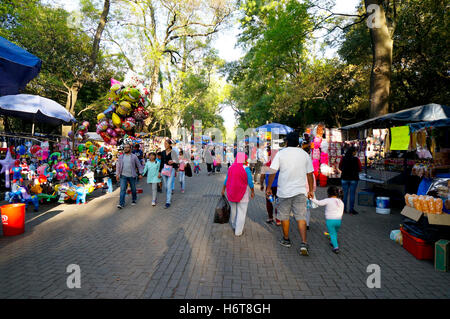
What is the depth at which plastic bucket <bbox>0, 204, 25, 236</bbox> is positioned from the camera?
16.4 ft

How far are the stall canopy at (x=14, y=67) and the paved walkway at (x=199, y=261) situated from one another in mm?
2830

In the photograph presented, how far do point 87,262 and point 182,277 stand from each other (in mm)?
1687

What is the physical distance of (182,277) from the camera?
11.3 feet

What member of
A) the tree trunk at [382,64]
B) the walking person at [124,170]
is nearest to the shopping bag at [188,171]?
the walking person at [124,170]

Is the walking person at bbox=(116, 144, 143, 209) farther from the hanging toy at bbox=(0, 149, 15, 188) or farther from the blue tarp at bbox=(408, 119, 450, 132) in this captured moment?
the blue tarp at bbox=(408, 119, 450, 132)

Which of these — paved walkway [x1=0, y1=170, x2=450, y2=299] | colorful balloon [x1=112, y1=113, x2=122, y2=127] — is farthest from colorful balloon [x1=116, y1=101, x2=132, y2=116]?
paved walkway [x1=0, y1=170, x2=450, y2=299]

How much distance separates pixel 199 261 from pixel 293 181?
2.08 meters

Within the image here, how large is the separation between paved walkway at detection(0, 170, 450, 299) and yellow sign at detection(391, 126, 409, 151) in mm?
1982

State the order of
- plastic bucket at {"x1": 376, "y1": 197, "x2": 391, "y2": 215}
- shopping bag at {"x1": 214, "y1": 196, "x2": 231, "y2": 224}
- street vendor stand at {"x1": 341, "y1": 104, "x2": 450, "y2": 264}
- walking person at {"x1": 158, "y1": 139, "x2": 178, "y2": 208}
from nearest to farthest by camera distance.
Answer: street vendor stand at {"x1": 341, "y1": 104, "x2": 450, "y2": 264}, shopping bag at {"x1": 214, "y1": 196, "x2": 231, "y2": 224}, plastic bucket at {"x1": 376, "y1": 197, "x2": 391, "y2": 215}, walking person at {"x1": 158, "y1": 139, "x2": 178, "y2": 208}

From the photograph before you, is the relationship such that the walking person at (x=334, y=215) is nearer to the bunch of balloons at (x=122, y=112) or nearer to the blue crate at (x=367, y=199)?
the blue crate at (x=367, y=199)

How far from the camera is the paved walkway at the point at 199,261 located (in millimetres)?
3117

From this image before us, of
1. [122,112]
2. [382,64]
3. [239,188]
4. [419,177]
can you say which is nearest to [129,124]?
[122,112]
